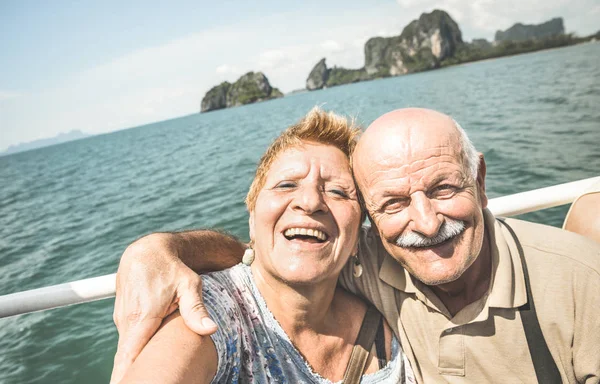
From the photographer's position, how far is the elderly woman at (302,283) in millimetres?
2076

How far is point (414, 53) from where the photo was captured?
15112 cm

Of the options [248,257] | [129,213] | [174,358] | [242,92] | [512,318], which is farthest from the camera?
[242,92]

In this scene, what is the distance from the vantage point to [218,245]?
98.3 inches

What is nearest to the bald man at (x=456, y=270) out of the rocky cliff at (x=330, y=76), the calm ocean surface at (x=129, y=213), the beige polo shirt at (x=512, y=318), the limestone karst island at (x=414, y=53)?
the beige polo shirt at (x=512, y=318)

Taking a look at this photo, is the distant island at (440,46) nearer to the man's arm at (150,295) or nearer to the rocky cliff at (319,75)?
the rocky cliff at (319,75)

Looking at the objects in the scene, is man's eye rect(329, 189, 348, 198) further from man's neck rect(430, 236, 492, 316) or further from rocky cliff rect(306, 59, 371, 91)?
rocky cliff rect(306, 59, 371, 91)

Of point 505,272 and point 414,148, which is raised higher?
point 414,148

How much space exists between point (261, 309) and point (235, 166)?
1883 cm

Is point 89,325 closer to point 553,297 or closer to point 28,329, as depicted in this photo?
point 28,329

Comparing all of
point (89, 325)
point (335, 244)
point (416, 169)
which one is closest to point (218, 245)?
point (335, 244)

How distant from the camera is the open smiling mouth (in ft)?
6.98

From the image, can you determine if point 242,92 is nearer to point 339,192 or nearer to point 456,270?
point 339,192

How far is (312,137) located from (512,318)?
149 centimetres

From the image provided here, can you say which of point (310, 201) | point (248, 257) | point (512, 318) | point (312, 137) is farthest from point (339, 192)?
point (512, 318)
